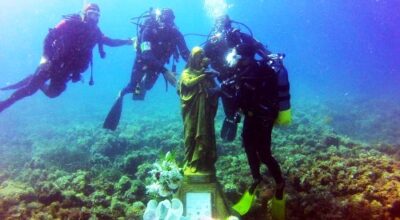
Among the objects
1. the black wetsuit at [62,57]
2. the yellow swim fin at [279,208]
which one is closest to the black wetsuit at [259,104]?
the yellow swim fin at [279,208]

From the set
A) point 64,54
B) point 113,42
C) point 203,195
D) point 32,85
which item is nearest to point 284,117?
point 203,195

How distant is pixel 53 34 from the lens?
9867mm

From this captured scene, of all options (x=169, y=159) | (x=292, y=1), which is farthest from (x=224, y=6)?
(x=292, y=1)

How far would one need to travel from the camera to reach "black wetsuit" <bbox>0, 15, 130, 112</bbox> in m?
9.93

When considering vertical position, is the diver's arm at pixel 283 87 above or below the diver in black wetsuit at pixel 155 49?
below

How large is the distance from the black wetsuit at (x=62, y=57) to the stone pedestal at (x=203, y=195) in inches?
232

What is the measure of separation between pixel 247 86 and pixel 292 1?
523ft

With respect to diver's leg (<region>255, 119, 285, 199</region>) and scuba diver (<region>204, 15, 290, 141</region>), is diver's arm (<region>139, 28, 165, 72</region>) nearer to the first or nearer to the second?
scuba diver (<region>204, 15, 290, 141</region>)

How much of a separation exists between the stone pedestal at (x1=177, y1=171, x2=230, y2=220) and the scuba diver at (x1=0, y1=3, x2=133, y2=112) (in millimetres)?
5909

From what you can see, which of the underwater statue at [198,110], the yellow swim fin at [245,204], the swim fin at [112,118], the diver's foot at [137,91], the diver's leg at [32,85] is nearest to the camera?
the underwater statue at [198,110]

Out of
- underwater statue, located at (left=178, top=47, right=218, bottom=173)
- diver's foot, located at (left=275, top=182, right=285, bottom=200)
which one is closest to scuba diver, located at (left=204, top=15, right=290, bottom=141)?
underwater statue, located at (left=178, top=47, right=218, bottom=173)

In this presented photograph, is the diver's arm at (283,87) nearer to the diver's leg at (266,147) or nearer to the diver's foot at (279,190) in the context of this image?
the diver's leg at (266,147)

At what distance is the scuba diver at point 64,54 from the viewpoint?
994 cm

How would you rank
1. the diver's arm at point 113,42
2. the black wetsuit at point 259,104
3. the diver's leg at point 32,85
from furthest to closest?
the diver's arm at point 113,42, the diver's leg at point 32,85, the black wetsuit at point 259,104
